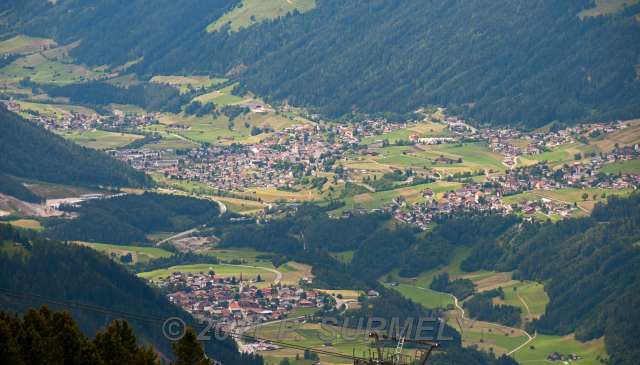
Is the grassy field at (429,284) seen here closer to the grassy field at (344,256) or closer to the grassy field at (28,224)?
the grassy field at (344,256)

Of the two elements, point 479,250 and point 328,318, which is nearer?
point 328,318

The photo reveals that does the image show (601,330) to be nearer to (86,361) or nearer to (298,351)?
(298,351)

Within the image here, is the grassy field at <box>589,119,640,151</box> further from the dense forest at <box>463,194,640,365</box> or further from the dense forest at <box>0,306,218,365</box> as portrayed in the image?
the dense forest at <box>0,306,218,365</box>

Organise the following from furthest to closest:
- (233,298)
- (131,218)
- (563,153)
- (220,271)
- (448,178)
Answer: (563,153), (448,178), (131,218), (220,271), (233,298)

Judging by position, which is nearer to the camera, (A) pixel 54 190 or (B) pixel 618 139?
(A) pixel 54 190

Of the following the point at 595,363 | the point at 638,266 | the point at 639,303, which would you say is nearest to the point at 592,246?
the point at 638,266

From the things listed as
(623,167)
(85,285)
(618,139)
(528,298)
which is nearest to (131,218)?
(528,298)

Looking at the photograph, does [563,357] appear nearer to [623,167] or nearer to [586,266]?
[586,266]
